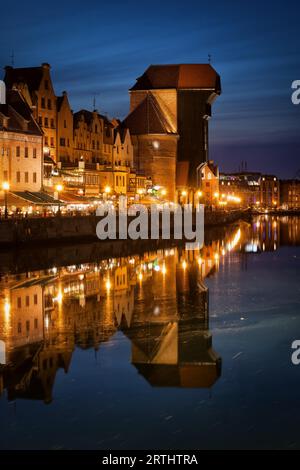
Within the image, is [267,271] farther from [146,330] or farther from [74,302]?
[146,330]

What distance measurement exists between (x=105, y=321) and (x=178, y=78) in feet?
228

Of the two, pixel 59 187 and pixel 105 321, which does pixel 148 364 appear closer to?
pixel 105 321

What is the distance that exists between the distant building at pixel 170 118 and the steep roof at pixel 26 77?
22538 mm

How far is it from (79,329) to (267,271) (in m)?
19.0

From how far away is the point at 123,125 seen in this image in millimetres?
82438

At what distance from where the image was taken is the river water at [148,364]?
1119cm

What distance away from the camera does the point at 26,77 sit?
60781 millimetres

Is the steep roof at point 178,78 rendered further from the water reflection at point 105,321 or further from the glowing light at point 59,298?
the glowing light at point 59,298

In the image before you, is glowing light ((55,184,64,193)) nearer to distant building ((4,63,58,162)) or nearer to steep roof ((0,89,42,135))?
distant building ((4,63,58,162))

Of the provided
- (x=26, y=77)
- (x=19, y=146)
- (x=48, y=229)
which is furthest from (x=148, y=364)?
(x=26, y=77)

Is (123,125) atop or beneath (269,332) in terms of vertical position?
atop

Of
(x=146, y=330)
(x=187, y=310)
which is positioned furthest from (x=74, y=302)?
(x=146, y=330)

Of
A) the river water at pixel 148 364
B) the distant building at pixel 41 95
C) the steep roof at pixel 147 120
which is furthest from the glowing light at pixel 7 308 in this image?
the steep roof at pixel 147 120

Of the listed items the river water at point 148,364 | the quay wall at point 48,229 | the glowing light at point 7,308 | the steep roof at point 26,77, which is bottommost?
the river water at point 148,364
